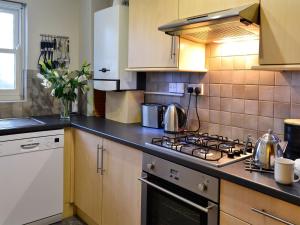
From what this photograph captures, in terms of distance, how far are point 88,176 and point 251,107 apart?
4.60ft

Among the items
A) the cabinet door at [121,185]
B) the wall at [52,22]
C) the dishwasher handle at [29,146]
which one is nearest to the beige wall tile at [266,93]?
the cabinet door at [121,185]

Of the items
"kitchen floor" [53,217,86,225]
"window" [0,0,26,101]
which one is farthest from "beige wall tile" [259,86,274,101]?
"window" [0,0,26,101]

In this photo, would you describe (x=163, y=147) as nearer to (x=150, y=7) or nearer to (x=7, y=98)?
(x=150, y=7)

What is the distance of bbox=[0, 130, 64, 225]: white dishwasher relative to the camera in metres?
2.21

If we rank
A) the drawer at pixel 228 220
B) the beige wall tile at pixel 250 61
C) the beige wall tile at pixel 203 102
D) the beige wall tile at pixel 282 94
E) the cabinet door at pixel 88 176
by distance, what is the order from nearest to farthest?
the drawer at pixel 228 220 → the beige wall tile at pixel 282 94 → the beige wall tile at pixel 250 61 → the beige wall tile at pixel 203 102 → the cabinet door at pixel 88 176

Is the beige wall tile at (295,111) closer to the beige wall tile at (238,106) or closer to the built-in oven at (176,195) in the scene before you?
the beige wall tile at (238,106)

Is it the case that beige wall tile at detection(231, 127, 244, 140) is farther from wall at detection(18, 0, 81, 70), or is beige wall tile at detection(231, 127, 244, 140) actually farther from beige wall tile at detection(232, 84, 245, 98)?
wall at detection(18, 0, 81, 70)

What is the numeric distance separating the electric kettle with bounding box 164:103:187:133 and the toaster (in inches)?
6.7

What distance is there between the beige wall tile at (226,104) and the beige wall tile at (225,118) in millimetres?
28

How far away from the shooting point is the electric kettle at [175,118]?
7.10 ft

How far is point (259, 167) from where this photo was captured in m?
1.36

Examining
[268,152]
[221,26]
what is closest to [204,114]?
[221,26]

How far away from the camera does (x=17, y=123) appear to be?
8.07 ft

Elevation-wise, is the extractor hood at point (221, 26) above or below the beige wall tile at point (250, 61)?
above
